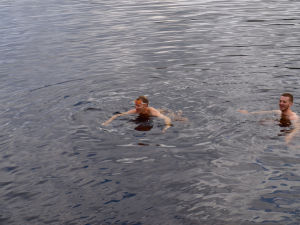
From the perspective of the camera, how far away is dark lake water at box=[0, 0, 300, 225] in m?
8.88

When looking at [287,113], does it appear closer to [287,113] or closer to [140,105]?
[287,113]

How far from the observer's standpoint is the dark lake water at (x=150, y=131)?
888 centimetres

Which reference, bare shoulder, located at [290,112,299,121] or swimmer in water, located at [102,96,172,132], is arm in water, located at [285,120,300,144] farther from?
swimmer in water, located at [102,96,172,132]

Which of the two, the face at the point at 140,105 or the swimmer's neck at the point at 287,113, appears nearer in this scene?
the swimmer's neck at the point at 287,113

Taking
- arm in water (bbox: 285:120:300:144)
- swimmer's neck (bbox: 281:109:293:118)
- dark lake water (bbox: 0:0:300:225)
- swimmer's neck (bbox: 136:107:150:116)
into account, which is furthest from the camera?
swimmer's neck (bbox: 136:107:150:116)

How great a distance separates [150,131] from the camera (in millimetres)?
12719

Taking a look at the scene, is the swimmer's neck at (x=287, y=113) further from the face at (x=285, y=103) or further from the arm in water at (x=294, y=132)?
the arm in water at (x=294, y=132)

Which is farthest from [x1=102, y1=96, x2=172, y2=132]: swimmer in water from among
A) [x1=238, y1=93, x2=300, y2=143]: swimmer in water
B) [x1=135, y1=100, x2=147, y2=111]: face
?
[x1=238, y1=93, x2=300, y2=143]: swimmer in water

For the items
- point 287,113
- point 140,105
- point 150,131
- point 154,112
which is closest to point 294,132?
point 287,113

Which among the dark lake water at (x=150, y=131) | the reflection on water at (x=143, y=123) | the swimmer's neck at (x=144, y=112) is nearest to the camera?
the dark lake water at (x=150, y=131)

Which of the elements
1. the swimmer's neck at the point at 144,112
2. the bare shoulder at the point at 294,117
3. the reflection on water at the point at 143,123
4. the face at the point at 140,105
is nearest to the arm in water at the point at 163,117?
the swimmer's neck at the point at 144,112

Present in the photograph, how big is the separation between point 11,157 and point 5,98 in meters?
5.43

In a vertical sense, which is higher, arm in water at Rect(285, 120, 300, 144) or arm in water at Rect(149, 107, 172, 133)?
arm in water at Rect(149, 107, 172, 133)

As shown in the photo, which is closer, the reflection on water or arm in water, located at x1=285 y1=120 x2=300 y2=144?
arm in water, located at x1=285 y1=120 x2=300 y2=144
